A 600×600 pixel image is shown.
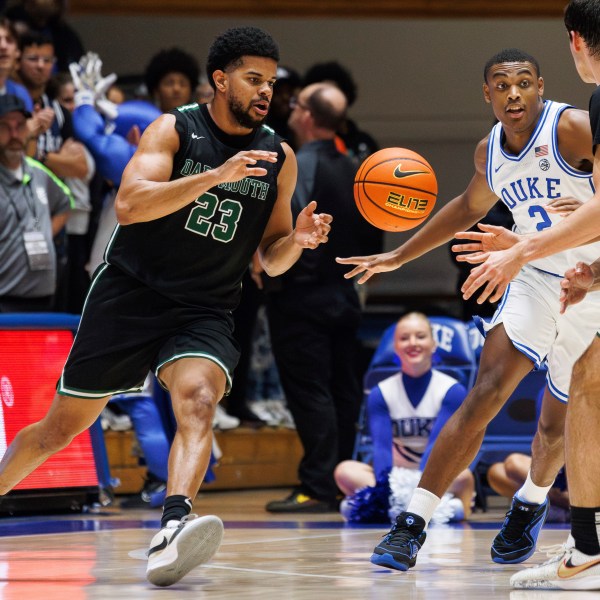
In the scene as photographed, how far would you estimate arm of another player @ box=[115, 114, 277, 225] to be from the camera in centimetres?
485

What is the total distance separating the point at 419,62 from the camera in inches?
487

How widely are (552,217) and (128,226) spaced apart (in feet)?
5.96

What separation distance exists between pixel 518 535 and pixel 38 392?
3403 millimetres

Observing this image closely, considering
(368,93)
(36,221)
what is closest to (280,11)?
(368,93)

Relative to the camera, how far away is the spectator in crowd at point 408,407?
8.20m

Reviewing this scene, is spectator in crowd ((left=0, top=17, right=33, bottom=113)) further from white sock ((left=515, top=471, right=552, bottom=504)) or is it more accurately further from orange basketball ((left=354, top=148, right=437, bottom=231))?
white sock ((left=515, top=471, right=552, bottom=504))

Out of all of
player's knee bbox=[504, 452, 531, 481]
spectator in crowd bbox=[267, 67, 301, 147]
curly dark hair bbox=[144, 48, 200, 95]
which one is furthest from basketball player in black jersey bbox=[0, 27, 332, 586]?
spectator in crowd bbox=[267, 67, 301, 147]

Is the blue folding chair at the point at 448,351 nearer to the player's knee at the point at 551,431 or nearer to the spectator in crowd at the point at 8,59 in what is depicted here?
the spectator in crowd at the point at 8,59

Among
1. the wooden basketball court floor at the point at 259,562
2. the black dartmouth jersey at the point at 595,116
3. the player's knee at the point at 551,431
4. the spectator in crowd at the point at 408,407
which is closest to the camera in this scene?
the black dartmouth jersey at the point at 595,116

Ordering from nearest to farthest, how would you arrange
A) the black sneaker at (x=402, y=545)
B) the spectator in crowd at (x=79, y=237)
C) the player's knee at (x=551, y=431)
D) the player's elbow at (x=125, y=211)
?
the player's elbow at (x=125, y=211) → the black sneaker at (x=402, y=545) → the player's knee at (x=551, y=431) → the spectator in crowd at (x=79, y=237)

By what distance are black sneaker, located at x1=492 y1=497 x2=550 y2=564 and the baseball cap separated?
4353mm

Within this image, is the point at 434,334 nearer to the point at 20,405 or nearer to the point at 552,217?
the point at 20,405

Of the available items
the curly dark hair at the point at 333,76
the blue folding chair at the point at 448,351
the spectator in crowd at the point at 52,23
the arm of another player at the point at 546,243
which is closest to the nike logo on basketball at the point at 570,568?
the arm of another player at the point at 546,243

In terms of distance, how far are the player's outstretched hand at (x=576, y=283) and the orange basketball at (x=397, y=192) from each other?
1.40m
